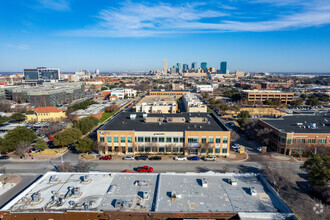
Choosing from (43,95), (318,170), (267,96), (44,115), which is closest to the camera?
(318,170)

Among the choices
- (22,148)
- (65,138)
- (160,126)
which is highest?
(160,126)

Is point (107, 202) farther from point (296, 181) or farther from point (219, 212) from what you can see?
point (296, 181)

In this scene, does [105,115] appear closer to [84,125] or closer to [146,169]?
[84,125]

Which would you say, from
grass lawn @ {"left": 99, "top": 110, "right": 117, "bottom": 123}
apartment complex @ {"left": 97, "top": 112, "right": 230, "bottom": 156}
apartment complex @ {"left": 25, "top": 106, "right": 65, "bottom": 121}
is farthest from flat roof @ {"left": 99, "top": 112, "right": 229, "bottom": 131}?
apartment complex @ {"left": 25, "top": 106, "right": 65, "bottom": 121}

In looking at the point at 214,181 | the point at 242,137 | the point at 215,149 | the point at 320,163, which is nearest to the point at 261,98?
the point at 242,137

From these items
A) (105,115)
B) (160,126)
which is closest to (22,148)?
(160,126)
